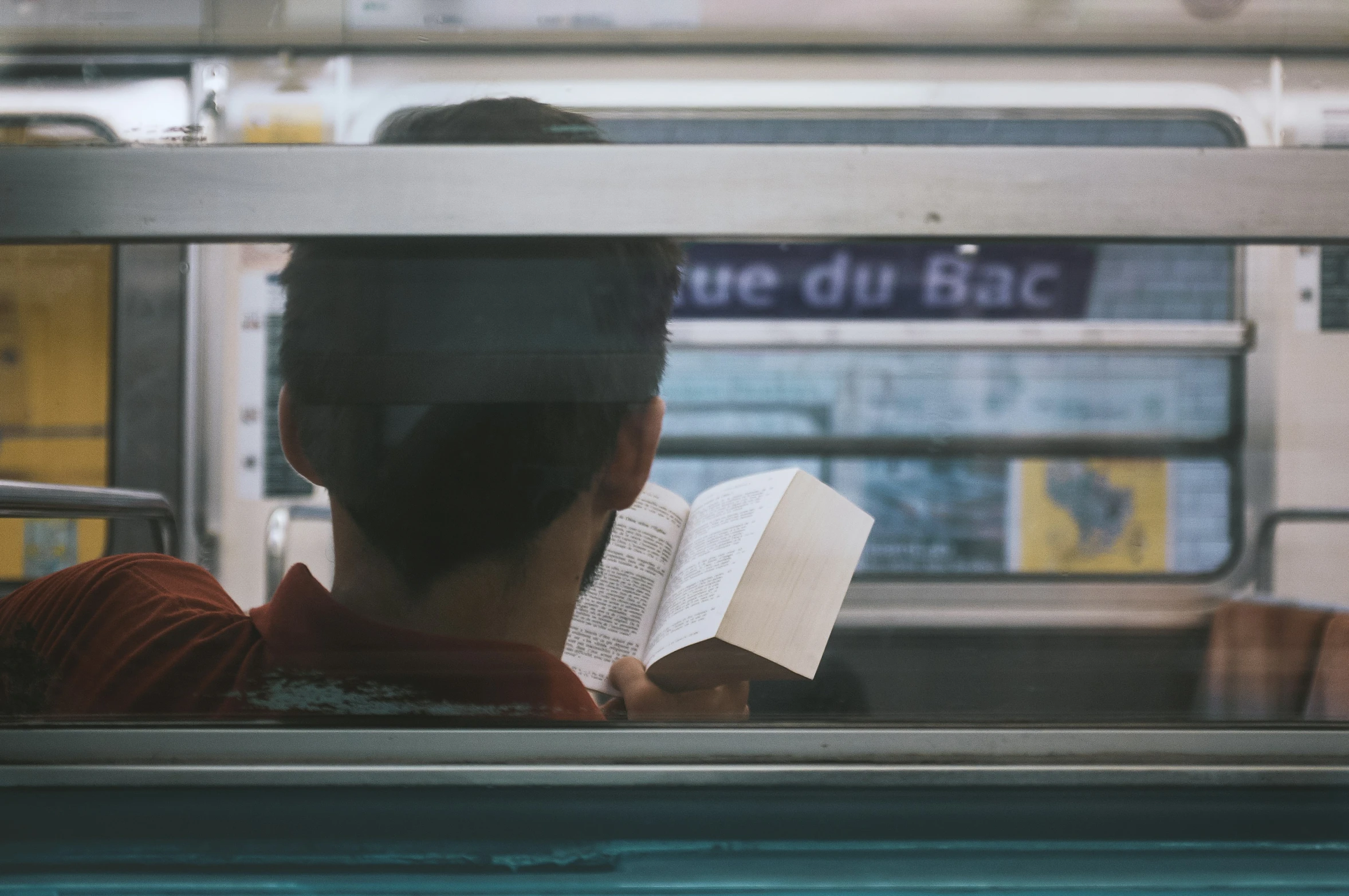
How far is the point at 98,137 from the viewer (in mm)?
936

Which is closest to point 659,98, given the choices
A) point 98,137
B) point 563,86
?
point 563,86

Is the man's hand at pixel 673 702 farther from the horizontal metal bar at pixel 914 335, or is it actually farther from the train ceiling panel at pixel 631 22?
the horizontal metal bar at pixel 914 335

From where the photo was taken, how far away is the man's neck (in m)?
1.01

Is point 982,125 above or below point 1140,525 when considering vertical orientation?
above

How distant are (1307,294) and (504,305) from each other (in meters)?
2.29

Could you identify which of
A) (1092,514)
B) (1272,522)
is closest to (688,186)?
(1092,514)

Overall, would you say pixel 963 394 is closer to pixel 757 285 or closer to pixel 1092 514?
pixel 1092 514

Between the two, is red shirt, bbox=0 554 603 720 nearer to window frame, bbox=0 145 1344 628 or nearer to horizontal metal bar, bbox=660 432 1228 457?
window frame, bbox=0 145 1344 628

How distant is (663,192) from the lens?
0.87m

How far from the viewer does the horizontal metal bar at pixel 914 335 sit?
241 cm

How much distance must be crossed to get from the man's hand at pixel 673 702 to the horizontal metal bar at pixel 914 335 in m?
1.45

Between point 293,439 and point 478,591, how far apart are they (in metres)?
0.27

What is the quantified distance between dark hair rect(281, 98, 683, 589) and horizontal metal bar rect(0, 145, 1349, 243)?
67mm

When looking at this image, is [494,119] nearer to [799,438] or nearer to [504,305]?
[504,305]
